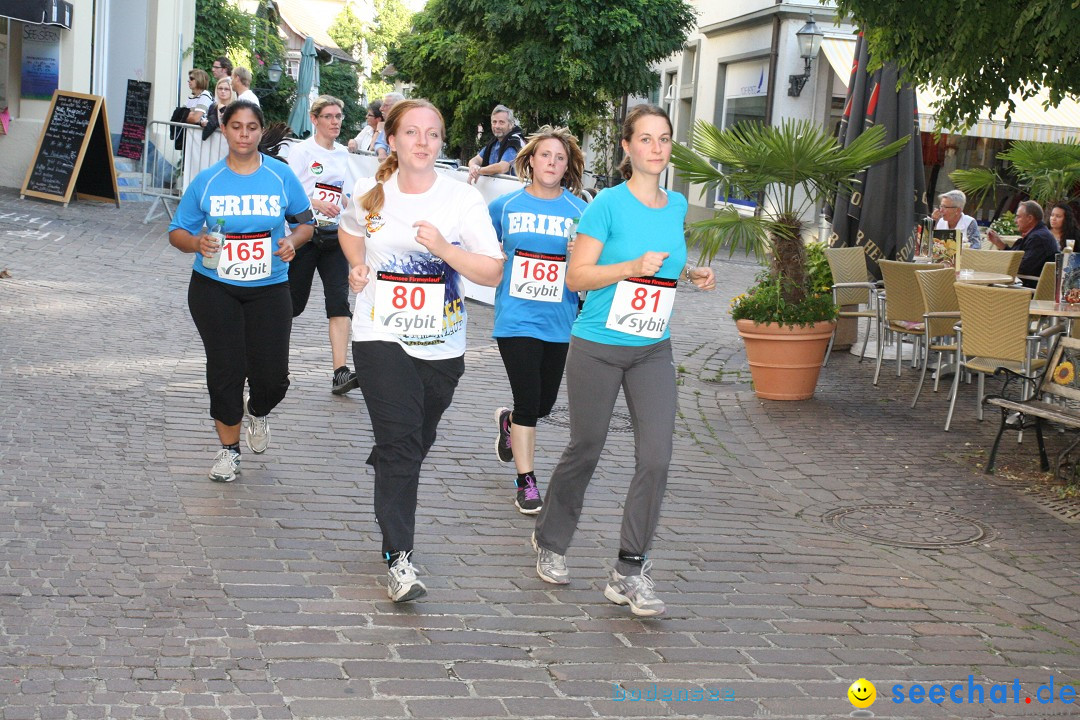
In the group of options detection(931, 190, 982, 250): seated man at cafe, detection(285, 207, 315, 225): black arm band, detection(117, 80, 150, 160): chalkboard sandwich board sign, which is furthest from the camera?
detection(117, 80, 150, 160): chalkboard sandwich board sign

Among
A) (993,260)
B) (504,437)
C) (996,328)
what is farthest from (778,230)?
(504,437)

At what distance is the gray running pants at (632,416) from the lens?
497 cm

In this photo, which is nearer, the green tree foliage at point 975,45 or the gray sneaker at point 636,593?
the gray sneaker at point 636,593

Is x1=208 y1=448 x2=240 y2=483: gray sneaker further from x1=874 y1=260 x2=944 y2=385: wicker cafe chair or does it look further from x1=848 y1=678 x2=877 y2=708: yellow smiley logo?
x1=874 y1=260 x2=944 y2=385: wicker cafe chair

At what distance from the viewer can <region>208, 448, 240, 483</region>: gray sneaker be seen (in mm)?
6598

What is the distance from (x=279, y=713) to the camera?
392 cm

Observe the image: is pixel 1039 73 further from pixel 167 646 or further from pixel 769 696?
pixel 167 646

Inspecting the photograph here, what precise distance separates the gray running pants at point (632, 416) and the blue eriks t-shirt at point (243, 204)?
2145 millimetres

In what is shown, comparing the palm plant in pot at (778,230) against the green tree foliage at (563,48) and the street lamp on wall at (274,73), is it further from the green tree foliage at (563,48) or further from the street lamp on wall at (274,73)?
the street lamp on wall at (274,73)

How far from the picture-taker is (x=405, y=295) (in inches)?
197

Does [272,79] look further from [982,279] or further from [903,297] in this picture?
[982,279]

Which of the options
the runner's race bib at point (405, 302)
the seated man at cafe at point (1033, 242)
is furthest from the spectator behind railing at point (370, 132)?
the runner's race bib at point (405, 302)

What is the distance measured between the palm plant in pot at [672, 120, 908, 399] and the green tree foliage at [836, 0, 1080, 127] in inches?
51.8

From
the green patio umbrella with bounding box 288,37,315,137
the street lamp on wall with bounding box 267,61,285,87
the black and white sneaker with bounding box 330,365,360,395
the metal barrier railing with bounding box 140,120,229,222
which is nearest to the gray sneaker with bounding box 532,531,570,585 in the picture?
the black and white sneaker with bounding box 330,365,360,395
